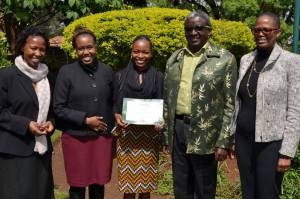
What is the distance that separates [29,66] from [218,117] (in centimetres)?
161

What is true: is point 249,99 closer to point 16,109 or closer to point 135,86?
point 135,86

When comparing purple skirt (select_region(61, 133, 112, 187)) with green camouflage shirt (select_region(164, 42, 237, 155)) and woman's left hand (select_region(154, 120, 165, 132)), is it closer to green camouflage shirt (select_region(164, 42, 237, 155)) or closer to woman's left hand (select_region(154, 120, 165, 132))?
woman's left hand (select_region(154, 120, 165, 132))

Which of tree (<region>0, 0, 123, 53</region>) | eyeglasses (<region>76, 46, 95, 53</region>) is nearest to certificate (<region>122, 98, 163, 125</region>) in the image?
eyeglasses (<region>76, 46, 95, 53</region>)

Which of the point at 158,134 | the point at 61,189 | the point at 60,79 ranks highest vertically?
the point at 60,79

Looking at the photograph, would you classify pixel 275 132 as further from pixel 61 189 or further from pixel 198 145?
pixel 61 189

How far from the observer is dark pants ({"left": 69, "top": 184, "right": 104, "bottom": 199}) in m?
4.95

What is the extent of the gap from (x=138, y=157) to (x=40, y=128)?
1.13 metres

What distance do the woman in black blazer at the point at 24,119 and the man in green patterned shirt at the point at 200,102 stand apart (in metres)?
1.08

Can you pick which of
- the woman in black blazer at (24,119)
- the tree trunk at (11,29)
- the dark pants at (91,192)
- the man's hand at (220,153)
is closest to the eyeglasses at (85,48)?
the woman in black blazer at (24,119)

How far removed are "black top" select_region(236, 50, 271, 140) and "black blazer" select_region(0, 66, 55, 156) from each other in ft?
5.40

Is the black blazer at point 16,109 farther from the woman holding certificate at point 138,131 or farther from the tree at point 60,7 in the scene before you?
the tree at point 60,7

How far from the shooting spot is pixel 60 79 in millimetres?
4652

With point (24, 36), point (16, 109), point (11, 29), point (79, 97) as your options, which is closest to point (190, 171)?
point (79, 97)

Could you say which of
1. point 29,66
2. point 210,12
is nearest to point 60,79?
point 29,66
